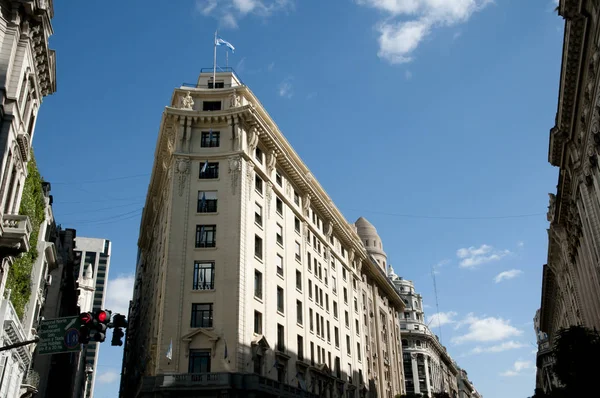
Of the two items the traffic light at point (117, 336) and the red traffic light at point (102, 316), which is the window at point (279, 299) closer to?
the traffic light at point (117, 336)

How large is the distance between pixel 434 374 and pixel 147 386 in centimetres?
10004

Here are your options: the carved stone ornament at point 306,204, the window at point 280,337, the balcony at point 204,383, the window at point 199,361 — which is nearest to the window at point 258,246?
the window at point 280,337

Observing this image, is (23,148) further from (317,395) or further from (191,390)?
(317,395)

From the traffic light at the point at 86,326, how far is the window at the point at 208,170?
1314 inches

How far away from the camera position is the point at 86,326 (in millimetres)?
15844

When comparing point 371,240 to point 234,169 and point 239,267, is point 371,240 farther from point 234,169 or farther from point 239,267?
point 239,267

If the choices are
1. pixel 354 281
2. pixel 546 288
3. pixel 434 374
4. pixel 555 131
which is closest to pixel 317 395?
pixel 354 281

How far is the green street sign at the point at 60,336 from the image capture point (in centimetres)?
1697

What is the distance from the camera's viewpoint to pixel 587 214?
1700 inches

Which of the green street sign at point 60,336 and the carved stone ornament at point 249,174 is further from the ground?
the carved stone ornament at point 249,174

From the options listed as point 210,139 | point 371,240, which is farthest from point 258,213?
point 371,240

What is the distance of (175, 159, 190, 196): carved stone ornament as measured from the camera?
4825cm

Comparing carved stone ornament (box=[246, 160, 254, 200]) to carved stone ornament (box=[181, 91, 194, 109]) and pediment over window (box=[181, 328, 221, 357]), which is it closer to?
carved stone ornament (box=[181, 91, 194, 109])

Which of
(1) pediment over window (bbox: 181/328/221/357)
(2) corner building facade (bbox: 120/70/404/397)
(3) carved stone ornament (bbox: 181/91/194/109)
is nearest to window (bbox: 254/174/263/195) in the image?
(2) corner building facade (bbox: 120/70/404/397)
